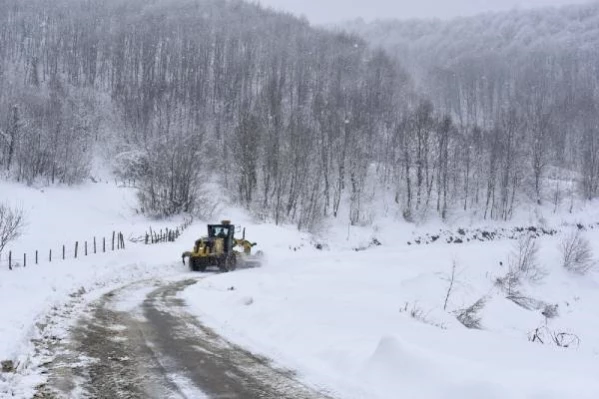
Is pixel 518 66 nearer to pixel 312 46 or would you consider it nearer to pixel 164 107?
pixel 312 46

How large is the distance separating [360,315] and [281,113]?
187 feet

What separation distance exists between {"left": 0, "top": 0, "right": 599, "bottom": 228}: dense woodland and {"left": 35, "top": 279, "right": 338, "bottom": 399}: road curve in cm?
3941

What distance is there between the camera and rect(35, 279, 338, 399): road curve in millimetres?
7516

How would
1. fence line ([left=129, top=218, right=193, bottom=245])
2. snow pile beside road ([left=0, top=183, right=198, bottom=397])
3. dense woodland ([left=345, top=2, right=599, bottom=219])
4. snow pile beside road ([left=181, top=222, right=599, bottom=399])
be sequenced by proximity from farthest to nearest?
dense woodland ([left=345, top=2, right=599, bottom=219]) < fence line ([left=129, top=218, right=193, bottom=245]) < snow pile beside road ([left=0, top=183, right=198, bottom=397]) < snow pile beside road ([left=181, top=222, right=599, bottom=399])

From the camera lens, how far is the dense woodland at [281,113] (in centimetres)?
6028

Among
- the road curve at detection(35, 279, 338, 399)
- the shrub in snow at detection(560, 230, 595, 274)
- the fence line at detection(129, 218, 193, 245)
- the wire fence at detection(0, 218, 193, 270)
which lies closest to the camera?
the road curve at detection(35, 279, 338, 399)

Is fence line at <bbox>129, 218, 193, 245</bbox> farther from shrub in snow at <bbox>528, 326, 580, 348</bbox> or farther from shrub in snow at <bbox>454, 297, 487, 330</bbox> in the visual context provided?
shrub in snow at <bbox>528, 326, 580, 348</bbox>

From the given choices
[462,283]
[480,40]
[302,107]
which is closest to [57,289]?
[462,283]

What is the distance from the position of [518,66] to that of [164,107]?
86457mm

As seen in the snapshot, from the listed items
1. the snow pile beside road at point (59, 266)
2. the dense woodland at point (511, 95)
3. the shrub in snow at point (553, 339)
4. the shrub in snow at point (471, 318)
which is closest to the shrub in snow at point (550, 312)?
the shrub in snow at point (553, 339)

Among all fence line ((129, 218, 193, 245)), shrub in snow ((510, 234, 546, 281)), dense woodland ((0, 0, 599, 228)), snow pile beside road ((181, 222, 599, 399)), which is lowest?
shrub in snow ((510, 234, 546, 281))

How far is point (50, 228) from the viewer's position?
141 feet

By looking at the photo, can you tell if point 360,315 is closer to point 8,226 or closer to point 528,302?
point 528,302

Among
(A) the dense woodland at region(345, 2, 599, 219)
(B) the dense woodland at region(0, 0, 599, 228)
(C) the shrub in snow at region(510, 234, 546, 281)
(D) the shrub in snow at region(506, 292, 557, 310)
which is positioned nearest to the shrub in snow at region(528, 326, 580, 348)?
(D) the shrub in snow at region(506, 292, 557, 310)
